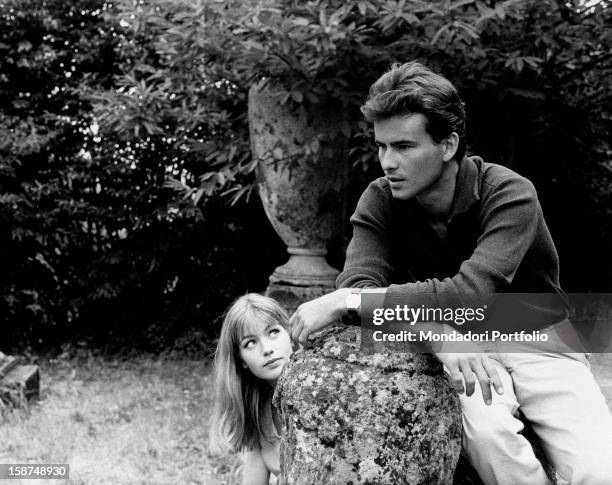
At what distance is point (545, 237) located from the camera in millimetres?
Answer: 2596

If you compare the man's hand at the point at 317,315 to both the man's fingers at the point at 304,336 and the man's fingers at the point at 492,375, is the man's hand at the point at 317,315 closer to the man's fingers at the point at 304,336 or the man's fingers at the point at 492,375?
the man's fingers at the point at 304,336

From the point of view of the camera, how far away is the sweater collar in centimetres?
252

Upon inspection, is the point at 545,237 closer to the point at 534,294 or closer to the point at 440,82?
the point at 534,294

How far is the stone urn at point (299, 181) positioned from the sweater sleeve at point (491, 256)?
8.77 ft

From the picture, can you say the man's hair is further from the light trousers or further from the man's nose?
the light trousers

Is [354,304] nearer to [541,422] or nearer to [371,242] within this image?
[371,242]

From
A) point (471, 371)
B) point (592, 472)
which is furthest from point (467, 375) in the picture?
point (592, 472)

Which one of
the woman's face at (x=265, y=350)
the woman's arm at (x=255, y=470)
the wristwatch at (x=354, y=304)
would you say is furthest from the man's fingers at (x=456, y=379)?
the woman's arm at (x=255, y=470)

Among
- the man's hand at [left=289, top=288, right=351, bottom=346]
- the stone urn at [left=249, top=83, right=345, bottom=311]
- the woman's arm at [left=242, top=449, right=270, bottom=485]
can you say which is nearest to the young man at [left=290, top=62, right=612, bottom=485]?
the man's hand at [left=289, top=288, right=351, bottom=346]

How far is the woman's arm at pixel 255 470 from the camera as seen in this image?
334 centimetres

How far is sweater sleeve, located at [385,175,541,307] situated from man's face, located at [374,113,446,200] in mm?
233

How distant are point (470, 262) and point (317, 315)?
1.66 ft

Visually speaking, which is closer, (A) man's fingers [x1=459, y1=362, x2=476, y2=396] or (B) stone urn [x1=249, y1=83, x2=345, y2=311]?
(A) man's fingers [x1=459, y1=362, x2=476, y2=396]

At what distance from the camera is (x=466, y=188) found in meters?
2.55
